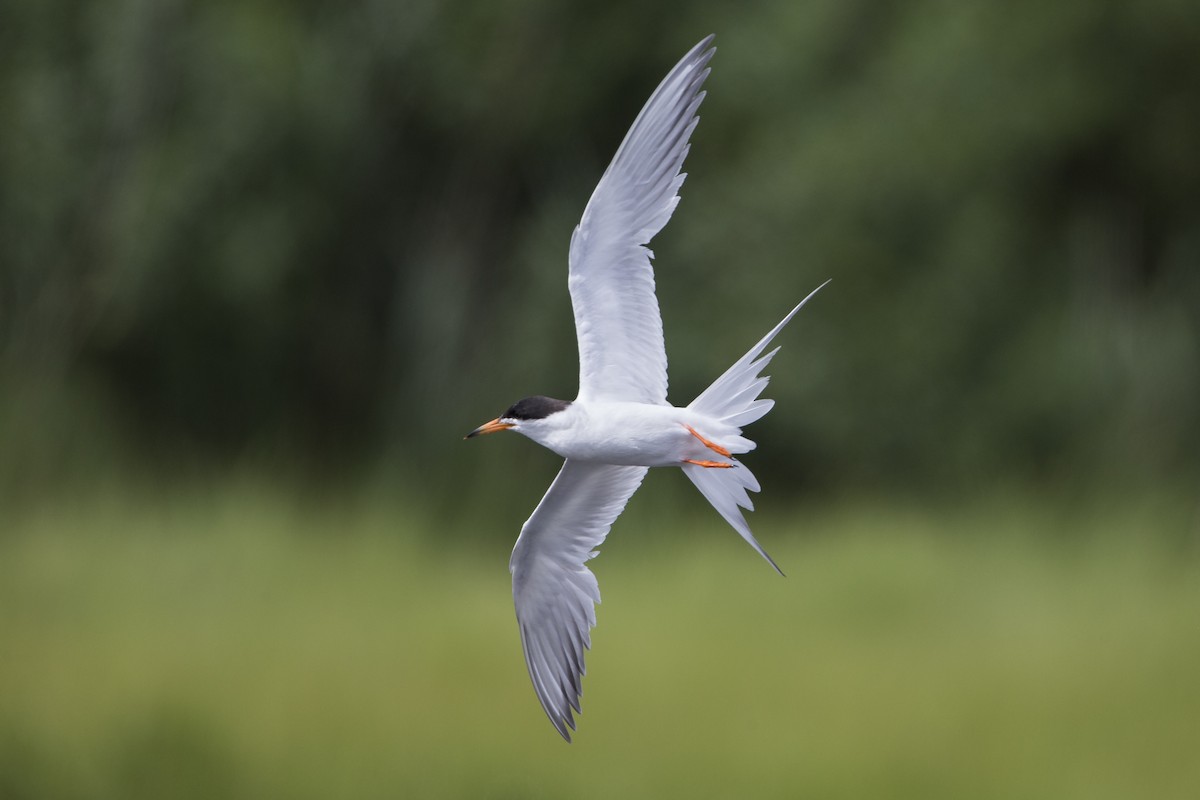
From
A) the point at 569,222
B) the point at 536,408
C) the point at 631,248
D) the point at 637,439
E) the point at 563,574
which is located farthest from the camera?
the point at 569,222

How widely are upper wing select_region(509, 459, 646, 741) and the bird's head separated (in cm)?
51

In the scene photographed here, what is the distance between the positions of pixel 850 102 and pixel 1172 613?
3.58 m

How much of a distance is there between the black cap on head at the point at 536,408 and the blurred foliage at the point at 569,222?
16.8 ft

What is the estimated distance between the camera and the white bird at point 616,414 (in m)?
3.06

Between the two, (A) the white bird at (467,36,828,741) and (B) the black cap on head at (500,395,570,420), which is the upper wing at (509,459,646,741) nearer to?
(A) the white bird at (467,36,828,741)

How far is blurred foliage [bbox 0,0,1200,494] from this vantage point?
872 centimetres

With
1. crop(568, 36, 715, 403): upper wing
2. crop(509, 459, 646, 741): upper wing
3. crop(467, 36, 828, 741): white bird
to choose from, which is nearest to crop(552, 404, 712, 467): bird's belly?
crop(467, 36, 828, 741): white bird

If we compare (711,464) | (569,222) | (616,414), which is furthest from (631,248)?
(569,222)

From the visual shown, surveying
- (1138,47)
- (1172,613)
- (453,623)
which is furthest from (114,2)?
(1172,613)

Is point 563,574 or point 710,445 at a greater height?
point 710,445

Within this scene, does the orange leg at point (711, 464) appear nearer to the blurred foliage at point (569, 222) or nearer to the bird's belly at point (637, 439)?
the bird's belly at point (637, 439)

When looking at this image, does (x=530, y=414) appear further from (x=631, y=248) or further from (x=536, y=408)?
(x=631, y=248)

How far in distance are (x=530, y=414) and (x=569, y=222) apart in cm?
575

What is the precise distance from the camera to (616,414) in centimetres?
309
